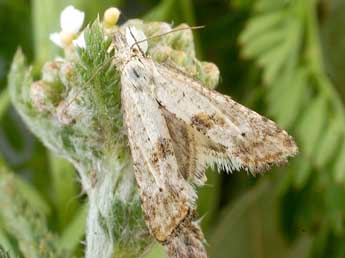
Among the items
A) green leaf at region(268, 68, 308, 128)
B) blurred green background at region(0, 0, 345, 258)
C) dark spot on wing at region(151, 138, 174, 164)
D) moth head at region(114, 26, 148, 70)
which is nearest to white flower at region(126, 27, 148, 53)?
moth head at region(114, 26, 148, 70)

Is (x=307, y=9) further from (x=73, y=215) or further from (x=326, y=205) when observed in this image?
(x=73, y=215)

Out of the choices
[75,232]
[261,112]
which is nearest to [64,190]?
[75,232]

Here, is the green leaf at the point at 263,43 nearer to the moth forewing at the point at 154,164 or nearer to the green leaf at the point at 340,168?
the green leaf at the point at 340,168

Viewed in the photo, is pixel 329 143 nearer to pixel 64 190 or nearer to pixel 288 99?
pixel 288 99

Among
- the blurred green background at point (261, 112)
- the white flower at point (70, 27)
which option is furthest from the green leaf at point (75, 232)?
the white flower at point (70, 27)

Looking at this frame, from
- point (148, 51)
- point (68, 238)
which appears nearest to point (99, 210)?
point (148, 51)

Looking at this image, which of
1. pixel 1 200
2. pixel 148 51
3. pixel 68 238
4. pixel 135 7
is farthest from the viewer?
pixel 135 7
